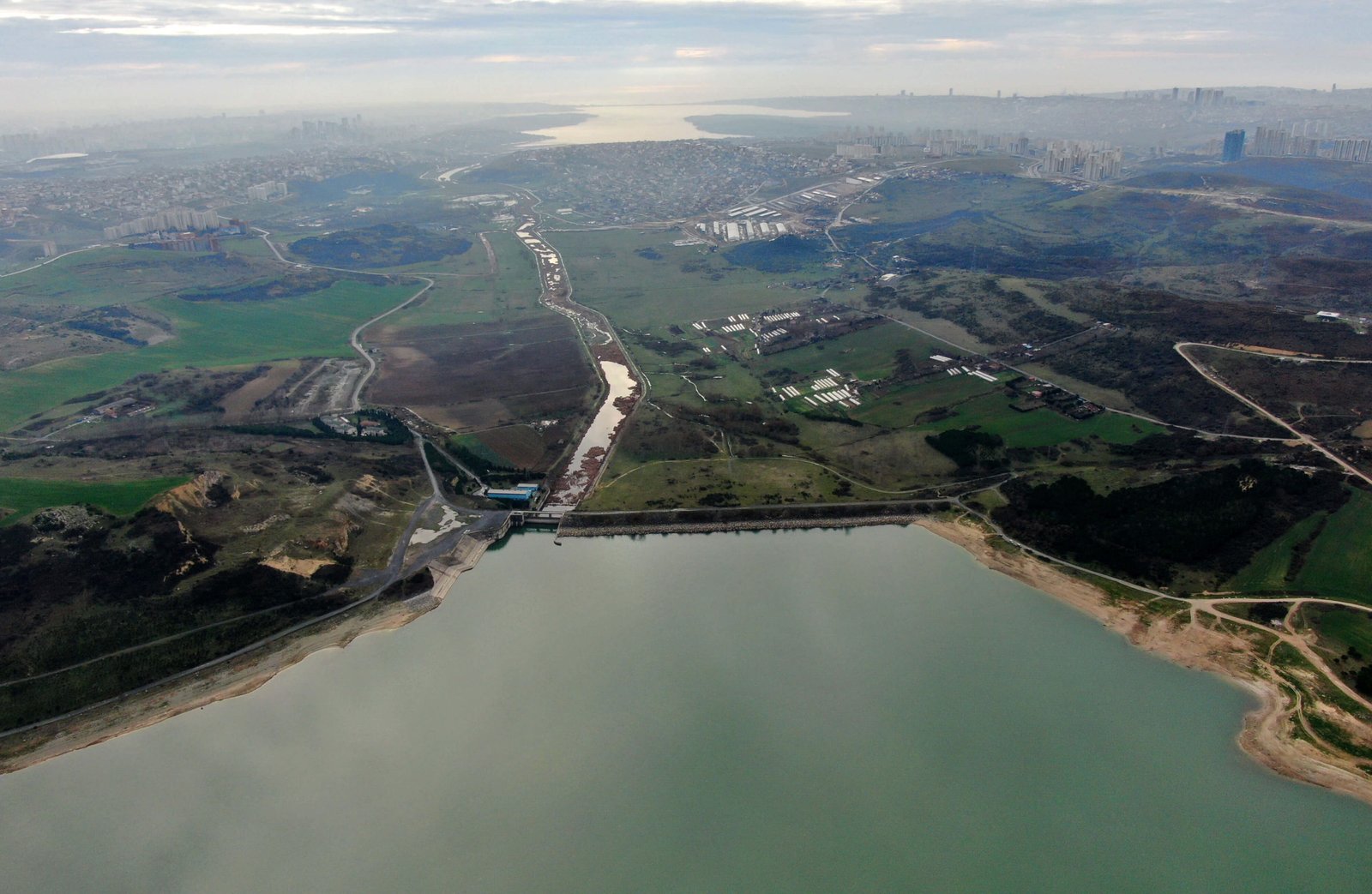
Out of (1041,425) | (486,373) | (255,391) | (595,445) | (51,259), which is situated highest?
(51,259)

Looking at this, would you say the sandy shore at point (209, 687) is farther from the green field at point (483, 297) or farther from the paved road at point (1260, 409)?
the green field at point (483, 297)

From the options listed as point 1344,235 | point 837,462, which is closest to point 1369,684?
point 837,462

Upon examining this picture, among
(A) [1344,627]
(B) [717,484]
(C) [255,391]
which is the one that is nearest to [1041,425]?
(A) [1344,627]

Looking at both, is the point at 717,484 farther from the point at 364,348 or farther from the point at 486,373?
the point at 364,348

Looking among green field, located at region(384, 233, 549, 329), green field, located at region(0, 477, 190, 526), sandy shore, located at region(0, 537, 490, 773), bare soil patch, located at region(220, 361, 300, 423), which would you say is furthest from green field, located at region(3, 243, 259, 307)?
sandy shore, located at region(0, 537, 490, 773)

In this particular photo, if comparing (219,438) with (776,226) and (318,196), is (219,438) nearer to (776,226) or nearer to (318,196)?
(776,226)

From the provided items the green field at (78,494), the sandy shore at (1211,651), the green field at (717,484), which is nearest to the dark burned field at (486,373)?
the green field at (717,484)
